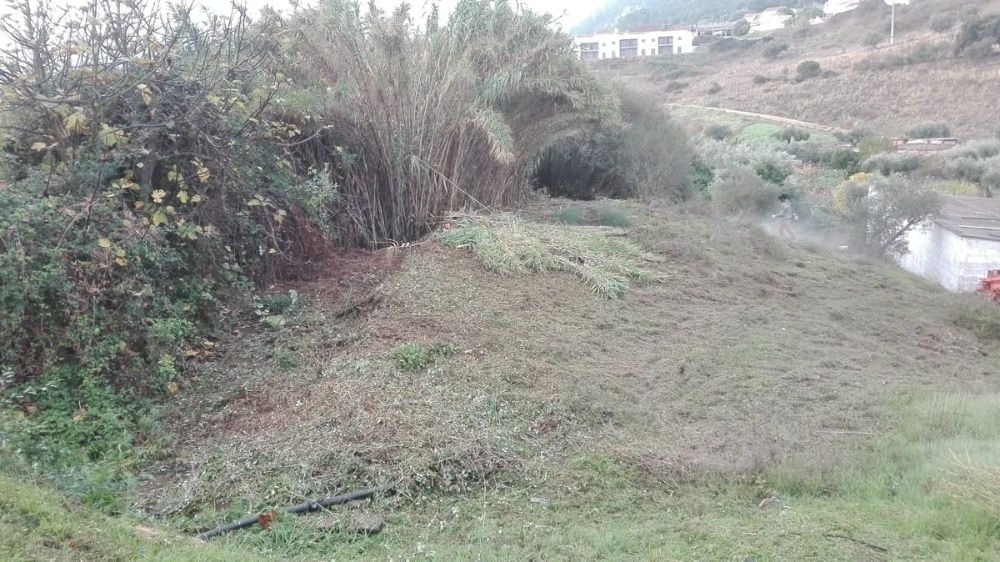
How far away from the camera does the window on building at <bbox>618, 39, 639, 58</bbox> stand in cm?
6406

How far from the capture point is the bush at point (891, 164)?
25422 millimetres

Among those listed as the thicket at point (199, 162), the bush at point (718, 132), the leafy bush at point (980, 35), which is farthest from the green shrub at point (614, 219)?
the leafy bush at point (980, 35)

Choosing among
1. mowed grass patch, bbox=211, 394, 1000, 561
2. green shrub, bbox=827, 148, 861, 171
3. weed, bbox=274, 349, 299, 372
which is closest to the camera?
mowed grass patch, bbox=211, 394, 1000, 561

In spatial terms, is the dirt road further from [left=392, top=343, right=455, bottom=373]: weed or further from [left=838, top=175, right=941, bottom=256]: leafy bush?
[left=392, top=343, right=455, bottom=373]: weed

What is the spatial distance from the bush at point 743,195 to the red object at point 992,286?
430cm

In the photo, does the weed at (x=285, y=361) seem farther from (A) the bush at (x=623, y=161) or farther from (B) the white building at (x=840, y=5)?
(B) the white building at (x=840, y=5)

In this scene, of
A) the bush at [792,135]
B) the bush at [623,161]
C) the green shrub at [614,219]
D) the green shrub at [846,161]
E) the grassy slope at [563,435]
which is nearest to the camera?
the grassy slope at [563,435]

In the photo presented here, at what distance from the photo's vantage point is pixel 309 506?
4.07 meters

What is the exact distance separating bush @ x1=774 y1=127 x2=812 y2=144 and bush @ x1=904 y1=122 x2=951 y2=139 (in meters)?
4.35

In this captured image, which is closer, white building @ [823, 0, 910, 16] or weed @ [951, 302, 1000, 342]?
weed @ [951, 302, 1000, 342]

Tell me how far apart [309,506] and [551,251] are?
5474 mm

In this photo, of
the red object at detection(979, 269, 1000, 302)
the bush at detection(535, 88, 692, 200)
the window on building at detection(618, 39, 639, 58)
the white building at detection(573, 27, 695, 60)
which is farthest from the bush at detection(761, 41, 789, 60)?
the red object at detection(979, 269, 1000, 302)

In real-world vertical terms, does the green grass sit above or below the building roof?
above

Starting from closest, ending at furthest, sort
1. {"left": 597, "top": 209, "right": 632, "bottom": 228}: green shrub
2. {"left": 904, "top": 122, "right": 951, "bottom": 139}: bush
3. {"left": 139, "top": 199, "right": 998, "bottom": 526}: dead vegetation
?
1. {"left": 139, "top": 199, "right": 998, "bottom": 526}: dead vegetation
2. {"left": 597, "top": 209, "right": 632, "bottom": 228}: green shrub
3. {"left": 904, "top": 122, "right": 951, "bottom": 139}: bush
